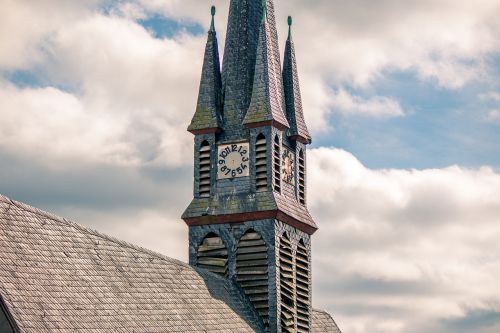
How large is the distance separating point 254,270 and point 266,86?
25.6 feet

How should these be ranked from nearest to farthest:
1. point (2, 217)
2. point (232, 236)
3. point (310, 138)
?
1. point (2, 217)
2. point (232, 236)
3. point (310, 138)

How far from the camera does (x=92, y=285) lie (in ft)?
127

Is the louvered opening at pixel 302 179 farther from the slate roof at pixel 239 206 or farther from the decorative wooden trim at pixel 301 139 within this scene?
the slate roof at pixel 239 206

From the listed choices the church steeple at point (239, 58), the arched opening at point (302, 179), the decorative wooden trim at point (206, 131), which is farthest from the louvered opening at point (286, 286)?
the church steeple at point (239, 58)

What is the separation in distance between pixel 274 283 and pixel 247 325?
267 centimetres

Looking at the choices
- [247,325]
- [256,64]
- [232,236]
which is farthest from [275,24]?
[247,325]

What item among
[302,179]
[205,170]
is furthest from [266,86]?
[302,179]

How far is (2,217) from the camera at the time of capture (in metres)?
37.3

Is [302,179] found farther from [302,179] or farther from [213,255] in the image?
[213,255]

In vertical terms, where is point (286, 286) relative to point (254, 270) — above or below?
below

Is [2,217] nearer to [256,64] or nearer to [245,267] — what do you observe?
[245,267]

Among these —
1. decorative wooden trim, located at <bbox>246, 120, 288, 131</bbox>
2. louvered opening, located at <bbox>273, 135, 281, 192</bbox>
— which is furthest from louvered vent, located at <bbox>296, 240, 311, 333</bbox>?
decorative wooden trim, located at <bbox>246, 120, 288, 131</bbox>

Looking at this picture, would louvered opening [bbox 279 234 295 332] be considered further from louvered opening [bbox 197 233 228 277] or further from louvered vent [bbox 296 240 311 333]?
louvered opening [bbox 197 233 228 277]

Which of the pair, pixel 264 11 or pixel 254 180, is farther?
pixel 264 11
